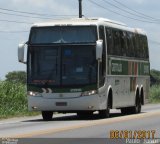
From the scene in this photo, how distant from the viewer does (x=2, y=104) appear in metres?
36.3

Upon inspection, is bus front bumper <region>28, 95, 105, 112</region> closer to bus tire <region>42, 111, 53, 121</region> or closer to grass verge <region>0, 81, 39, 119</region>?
bus tire <region>42, 111, 53, 121</region>

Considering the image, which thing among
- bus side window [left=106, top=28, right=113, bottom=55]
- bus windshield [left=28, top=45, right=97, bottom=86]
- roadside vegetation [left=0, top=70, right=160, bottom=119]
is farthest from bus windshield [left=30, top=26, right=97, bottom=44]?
roadside vegetation [left=0, top=70, right=160, bottom=119]

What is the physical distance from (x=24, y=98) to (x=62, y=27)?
10.6m

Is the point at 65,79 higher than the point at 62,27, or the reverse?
the point at 62,27

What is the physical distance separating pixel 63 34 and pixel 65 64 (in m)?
1.15

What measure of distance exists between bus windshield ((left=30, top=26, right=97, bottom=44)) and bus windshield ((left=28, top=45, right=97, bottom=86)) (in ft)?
0.88

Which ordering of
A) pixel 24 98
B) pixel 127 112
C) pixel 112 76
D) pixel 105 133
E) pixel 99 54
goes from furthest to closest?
pixel 24 98 → pixel 127 112 → pixel 112 76 → pixel 99 54 → pixel 105 133

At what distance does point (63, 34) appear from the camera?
2823 cm

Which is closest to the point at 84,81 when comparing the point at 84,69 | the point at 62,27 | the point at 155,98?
the point at 84,69

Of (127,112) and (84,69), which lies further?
(127,112)

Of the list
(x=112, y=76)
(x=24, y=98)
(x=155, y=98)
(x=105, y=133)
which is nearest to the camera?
(x=105, y=133)

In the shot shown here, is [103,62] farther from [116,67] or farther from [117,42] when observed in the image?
[117,42]

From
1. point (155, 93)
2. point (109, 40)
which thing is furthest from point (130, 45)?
point (155, 93)

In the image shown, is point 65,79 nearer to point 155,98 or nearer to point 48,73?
point 48,73
